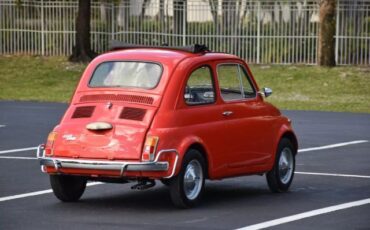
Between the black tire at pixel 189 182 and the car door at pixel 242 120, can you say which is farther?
the car door at pixel 242 120

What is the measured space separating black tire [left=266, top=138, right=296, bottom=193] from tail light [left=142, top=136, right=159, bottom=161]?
7.95 feet

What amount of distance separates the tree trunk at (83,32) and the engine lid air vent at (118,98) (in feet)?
85.5

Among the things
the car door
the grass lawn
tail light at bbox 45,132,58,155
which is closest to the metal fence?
the grass lawn

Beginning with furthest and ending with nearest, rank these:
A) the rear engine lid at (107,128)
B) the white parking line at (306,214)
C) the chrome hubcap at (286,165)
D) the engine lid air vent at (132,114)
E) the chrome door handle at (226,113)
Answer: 1. the chrome hubcap at (286,165)
2. the chrome door handle at (226,113)
3. the engine lid air vent at (132,114)
4. the rear engine lid at (107,128)
5. the white parking line at (306,214)

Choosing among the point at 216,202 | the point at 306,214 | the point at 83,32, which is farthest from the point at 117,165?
the point at 83,32

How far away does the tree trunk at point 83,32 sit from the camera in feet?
127

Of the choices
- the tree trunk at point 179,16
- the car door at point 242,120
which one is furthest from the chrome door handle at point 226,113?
the tree trunk at point 179,16

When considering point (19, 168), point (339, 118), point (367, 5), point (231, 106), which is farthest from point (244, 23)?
point (231, 106)

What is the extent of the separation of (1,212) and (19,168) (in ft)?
14.7

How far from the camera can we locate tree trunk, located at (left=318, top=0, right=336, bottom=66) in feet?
120

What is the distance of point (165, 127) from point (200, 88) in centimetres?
108

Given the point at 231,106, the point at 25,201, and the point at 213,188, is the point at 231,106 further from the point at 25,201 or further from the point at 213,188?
the point at 25,201

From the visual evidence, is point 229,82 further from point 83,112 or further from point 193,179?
point 83,112

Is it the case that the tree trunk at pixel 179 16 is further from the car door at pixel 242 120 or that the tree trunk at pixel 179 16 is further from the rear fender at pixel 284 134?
the car door at pixel 242 120
